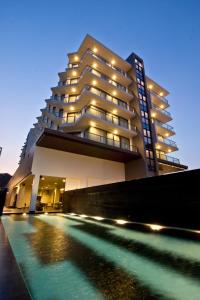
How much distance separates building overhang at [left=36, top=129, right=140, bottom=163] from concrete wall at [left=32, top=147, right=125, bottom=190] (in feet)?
1.64

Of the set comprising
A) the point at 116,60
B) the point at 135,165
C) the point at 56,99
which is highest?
the point at 116,60

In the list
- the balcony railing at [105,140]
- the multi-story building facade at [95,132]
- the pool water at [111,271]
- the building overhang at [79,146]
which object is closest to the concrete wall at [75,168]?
the multi-story building facade at [95,132]

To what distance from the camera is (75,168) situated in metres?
14.2

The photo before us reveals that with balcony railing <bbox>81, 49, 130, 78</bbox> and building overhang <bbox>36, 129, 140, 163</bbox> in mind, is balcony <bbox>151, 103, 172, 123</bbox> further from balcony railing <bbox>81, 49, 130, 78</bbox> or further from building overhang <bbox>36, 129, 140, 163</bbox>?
building overhang <bbox>36, 129, 140, 163</bbox>

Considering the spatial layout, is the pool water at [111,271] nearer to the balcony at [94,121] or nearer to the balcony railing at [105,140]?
the balcony railing at [105,140]

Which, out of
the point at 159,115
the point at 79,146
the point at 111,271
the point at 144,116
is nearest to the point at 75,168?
the point at 79,146

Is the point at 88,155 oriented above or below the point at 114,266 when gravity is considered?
above

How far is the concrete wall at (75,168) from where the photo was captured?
1283 centimetres

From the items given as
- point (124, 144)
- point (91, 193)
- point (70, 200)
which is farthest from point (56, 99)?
point (91, 193)

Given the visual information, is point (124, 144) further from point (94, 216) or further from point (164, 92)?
point (164, 92)

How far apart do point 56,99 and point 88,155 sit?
8.03 meters

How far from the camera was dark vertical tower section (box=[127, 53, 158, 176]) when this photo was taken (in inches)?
653

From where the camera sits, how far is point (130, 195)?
5.90 meters

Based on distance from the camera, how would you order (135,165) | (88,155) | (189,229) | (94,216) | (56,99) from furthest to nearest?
(56,99) → (135,165) → (88,155) → (94,216) → (189,229)
